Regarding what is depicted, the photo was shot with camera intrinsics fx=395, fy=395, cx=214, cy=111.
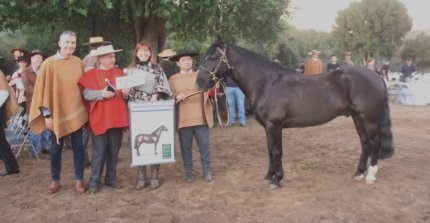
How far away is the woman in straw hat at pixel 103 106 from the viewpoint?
4.63m

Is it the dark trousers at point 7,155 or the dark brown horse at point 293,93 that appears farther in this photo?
the dark trousers at point 7,155

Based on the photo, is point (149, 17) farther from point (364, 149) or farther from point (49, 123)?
point (364, 149)

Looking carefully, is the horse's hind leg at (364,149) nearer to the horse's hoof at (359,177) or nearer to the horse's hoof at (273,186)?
the horse's hoof at (359,177)

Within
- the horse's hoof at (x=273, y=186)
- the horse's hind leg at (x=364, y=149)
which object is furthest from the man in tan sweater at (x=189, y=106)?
the horse's hind leg at (x=364, y=149)

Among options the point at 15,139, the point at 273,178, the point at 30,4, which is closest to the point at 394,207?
the point at 273,178

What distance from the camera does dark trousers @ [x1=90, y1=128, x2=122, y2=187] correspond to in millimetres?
4820

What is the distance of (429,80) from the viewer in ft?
54.3

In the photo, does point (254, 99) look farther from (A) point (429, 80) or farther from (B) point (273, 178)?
(A) point (429, 80)

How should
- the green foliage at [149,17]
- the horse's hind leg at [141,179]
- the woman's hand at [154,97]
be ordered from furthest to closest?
the green foliage at [149,17], the horse's hind leg at [141,179], the woman's hand at [154,97]

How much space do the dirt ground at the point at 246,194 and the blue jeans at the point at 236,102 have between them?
3.06m

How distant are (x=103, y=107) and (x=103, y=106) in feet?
0.04

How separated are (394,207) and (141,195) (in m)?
2.91

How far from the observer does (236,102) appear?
10461mm

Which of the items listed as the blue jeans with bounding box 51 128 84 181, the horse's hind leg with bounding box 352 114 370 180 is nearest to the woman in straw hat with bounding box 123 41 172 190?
the blue jeans with bounding box 51 128 84 181
